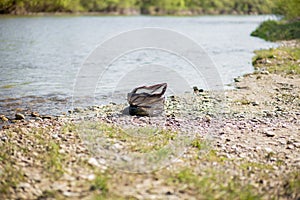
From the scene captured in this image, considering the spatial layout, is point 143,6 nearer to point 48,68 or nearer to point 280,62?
point 48,68

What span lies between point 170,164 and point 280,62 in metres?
21.2

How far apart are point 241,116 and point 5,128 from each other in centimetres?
831

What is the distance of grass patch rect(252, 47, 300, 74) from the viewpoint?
2493 centimetres

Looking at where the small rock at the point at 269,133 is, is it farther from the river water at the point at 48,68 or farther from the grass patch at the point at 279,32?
the grass patch at the point at 279,32

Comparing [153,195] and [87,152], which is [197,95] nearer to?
[87,152]

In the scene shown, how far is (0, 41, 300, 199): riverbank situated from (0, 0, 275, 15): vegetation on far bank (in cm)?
6232

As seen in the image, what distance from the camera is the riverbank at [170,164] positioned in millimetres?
7777

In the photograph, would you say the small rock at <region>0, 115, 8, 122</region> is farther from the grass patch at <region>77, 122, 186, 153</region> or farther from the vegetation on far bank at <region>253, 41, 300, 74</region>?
the vegetation on far bank at <region>253, 41, 300, 74</region>

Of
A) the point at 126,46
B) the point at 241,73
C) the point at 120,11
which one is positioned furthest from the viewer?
the point at 120,11

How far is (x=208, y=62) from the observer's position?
105ft

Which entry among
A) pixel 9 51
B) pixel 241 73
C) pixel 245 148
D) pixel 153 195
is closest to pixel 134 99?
pixel 245 148

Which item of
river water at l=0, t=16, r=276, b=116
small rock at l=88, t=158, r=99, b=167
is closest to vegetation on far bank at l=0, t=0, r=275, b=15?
river water at l=0, t=16, r=276, b=116

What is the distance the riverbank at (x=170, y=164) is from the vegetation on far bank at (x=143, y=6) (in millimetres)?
62322

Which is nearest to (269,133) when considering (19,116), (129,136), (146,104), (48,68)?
(129,136)
